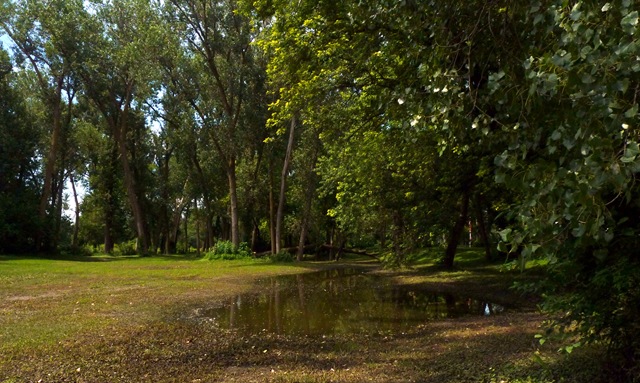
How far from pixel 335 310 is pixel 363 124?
5559 millimetres

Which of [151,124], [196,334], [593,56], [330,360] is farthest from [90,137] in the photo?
[593,56]

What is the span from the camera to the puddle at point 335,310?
11656mm

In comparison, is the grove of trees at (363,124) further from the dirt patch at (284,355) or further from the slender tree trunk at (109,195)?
the dirt patch at (284,355)

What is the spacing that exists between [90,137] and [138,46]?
22.2m

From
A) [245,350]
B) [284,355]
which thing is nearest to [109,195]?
[245,350]

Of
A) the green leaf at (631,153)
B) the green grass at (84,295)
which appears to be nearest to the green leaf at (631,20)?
the green leaf at (631,153)

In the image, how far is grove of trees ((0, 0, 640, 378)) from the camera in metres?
3.01

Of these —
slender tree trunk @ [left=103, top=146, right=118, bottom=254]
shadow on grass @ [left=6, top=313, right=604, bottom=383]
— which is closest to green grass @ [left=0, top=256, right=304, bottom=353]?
shadow on grass @ [left=6, top=313, right=604, bottom=383]

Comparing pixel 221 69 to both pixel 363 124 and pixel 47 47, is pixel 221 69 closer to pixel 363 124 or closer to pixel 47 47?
pixel 47 47

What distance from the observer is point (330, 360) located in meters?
8.09

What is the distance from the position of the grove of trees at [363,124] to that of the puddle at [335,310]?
10.6ft

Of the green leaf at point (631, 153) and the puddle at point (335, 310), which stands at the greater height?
the green leaf at point (631, 153)

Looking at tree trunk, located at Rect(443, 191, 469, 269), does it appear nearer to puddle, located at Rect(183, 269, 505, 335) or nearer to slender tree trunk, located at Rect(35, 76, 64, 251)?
puddle, located at Rect(183, 269, 505, 335)

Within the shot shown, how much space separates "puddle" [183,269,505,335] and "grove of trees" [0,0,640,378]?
3.24 m
